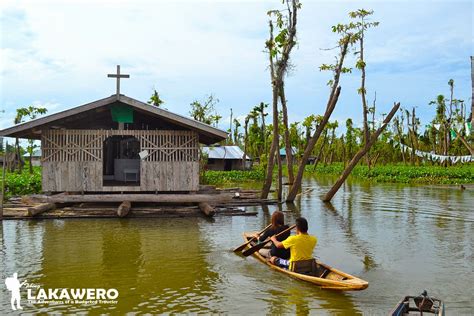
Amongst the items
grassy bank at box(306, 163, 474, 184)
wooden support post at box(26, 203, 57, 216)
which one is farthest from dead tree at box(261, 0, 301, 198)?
grassy bank at box(306, 163, 474, 184)

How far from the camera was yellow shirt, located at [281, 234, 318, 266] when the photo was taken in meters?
8.26

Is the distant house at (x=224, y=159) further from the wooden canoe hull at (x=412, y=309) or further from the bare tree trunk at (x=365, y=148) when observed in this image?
the wooden canoe hull at (x=412, y=309)

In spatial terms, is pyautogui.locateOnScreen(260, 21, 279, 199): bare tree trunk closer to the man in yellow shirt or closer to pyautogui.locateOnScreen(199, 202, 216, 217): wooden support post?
Result: pyautogui.locateOnScreen(199, 202, 216, 217): wooden support post

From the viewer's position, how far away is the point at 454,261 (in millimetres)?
10250

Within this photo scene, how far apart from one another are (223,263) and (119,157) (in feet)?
42.9

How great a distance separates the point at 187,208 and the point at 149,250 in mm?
5668

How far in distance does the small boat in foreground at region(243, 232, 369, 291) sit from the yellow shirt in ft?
0.45

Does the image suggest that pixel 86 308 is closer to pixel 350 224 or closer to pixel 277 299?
pixel 277 299

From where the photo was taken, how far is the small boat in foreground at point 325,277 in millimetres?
7203

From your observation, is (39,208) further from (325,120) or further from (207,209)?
(325,120)

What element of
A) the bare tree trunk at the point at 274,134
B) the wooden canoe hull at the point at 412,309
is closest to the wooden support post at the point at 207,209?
the bare tree trunk at the point at 274,134

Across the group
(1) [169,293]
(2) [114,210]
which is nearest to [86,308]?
(1) [169,293]

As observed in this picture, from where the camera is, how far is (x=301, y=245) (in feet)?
27.1

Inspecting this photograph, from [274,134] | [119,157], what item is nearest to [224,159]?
[119,157]
